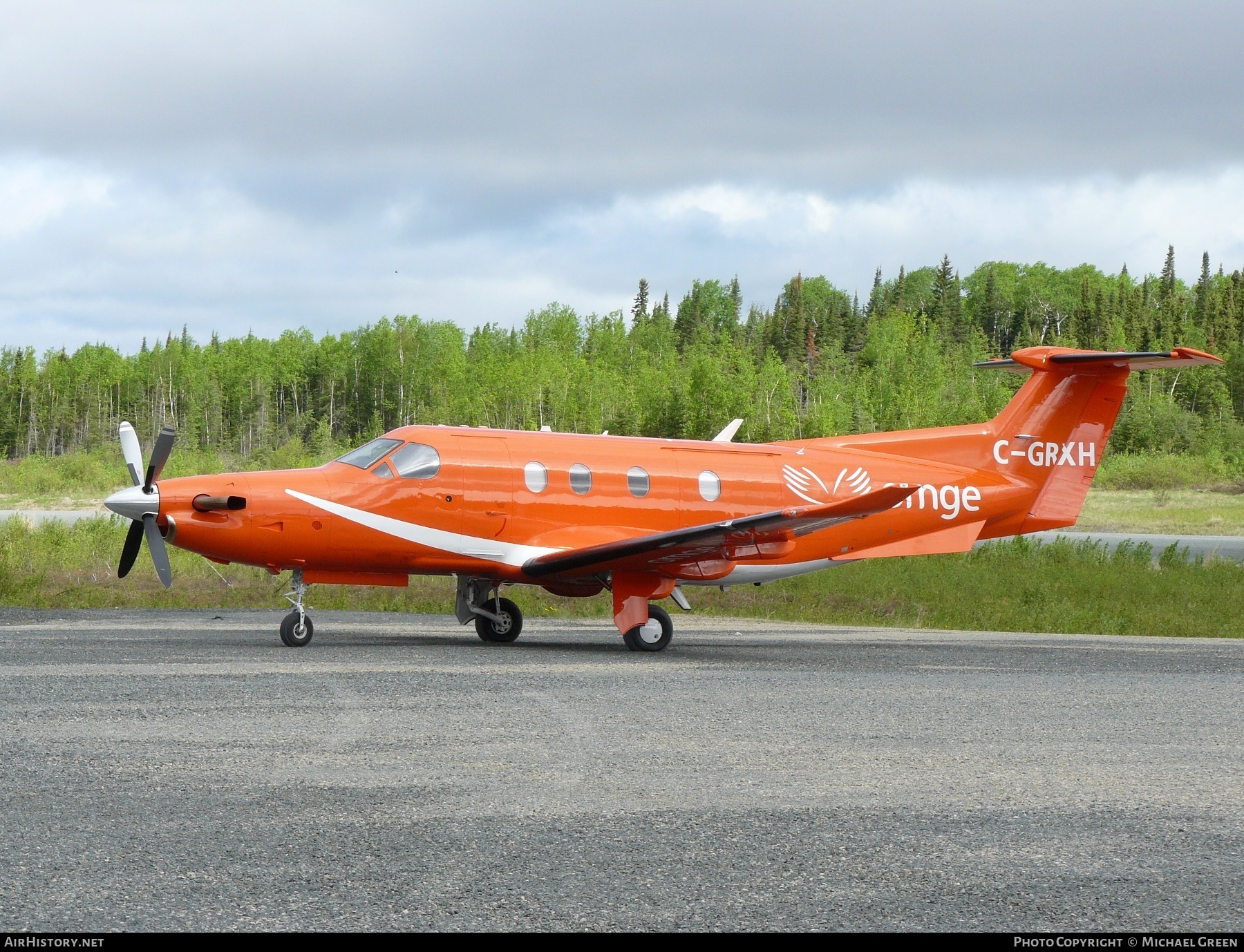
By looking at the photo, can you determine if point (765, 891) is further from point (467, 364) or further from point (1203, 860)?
point (467, 364)

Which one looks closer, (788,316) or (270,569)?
(270,569)

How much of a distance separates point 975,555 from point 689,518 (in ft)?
55.5

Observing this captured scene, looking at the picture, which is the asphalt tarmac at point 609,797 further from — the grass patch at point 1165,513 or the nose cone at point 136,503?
the grass patch at point 1165,513

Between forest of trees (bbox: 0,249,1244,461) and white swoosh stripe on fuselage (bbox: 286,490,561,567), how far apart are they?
49855 millimetres

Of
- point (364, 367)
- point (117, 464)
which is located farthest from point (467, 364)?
point (117, 464)

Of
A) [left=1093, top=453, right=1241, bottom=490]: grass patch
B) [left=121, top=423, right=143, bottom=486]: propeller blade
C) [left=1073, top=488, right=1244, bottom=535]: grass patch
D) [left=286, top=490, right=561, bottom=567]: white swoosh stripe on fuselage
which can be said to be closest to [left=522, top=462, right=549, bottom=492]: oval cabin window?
[left=286, top=490, right=561, bottom=567]: white swoosh stripe on fuselage

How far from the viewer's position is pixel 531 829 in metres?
5.98

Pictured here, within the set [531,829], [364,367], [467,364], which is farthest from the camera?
[364,367]

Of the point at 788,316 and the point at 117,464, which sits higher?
the point at 788,316

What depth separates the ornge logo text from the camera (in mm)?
18359

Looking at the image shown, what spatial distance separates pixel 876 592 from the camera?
85.4ft

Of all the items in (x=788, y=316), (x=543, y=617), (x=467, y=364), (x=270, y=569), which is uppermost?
(x=788, y=316)

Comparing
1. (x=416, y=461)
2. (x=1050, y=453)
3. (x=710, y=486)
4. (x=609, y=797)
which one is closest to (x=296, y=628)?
(x=416, y=461)
